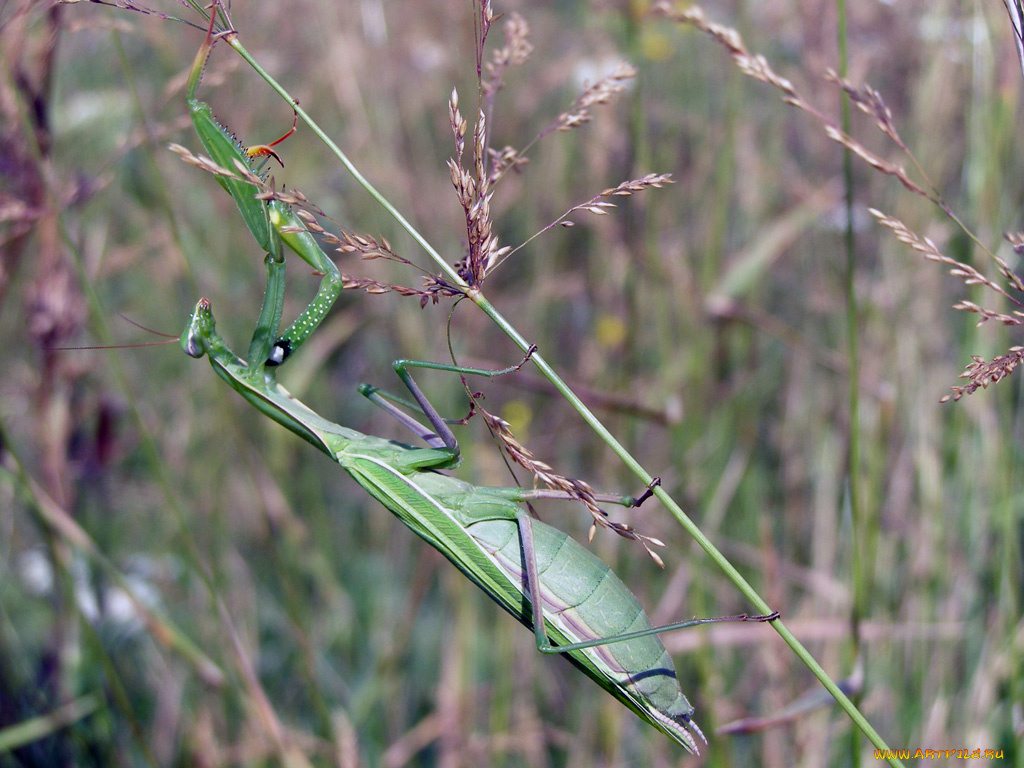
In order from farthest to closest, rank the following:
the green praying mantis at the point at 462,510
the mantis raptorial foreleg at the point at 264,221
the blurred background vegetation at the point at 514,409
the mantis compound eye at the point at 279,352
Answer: the blurred background vegetation at the point at 514,409, the mantis compound eye at the point at 279,352, the green praying mantis at the point at 462,510, the mantis raptorial foreleg at the point at 264,221

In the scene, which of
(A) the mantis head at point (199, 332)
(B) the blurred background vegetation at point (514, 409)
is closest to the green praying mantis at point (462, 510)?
(A) the mantis head at point (199, 332)

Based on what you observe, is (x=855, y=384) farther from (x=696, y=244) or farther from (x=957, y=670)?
(x=696, y=244)

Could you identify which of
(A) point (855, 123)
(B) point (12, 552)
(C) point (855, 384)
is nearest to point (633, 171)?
(C) point (855, 384)

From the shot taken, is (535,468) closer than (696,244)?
Yes

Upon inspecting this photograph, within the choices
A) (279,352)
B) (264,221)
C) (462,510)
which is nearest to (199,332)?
(279,352)

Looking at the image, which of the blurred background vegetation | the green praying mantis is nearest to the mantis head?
the green praying mantis

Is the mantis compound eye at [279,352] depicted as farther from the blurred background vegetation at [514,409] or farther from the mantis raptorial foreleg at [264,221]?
the blurred background vegetation at [514,409]
